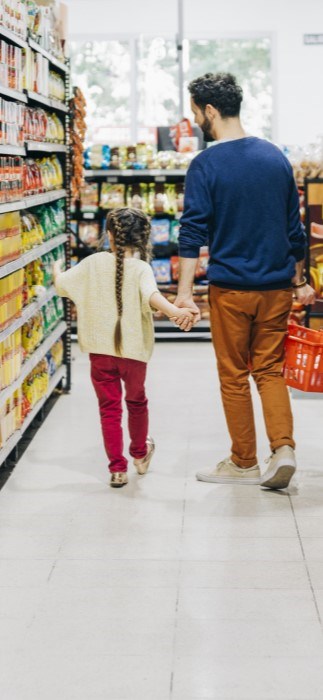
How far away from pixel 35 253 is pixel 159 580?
224cm

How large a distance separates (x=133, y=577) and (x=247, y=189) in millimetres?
1691

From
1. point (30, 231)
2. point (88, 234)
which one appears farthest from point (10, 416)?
point (88, 234)

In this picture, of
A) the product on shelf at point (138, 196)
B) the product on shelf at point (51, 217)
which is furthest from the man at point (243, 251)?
the product on shelf at point (138, 196)

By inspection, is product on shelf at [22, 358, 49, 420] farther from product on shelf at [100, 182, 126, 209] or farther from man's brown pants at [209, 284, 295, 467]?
product on shelf at [100, 182, 126, 209]

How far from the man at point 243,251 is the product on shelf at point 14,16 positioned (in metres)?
0.81

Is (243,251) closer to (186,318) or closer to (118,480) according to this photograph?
(186,318)

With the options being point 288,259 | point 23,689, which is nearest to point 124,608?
point 23,689

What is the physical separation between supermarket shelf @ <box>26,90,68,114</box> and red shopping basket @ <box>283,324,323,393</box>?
172 cm

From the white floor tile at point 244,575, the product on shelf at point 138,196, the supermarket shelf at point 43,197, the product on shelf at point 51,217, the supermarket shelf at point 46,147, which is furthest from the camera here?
the product on shelf at point 138,196

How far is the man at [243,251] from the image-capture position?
425cm

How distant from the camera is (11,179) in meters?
4.44

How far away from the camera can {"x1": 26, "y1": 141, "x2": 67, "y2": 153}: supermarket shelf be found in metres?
4.99

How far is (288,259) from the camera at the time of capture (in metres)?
4.37

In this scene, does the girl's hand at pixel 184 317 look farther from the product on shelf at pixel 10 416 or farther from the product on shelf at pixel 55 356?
the product on shelf at pixel 55 356
